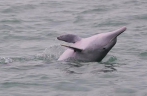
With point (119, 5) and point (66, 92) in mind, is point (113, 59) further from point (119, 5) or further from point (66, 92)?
point (119, 5)

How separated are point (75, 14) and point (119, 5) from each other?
104 inches

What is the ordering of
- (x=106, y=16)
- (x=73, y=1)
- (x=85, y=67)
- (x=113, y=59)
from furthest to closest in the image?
(x=73, y=1) → (x=106, y=16) → (x=113, y=59) → (x=85, y=67)

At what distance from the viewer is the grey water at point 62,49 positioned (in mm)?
12039

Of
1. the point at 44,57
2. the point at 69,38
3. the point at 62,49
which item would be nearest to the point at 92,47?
the point at 69,38

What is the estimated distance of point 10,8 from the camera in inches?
902

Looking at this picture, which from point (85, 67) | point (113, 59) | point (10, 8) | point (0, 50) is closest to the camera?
point (85, 67)

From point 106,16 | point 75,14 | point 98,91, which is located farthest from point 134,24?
point 98,91

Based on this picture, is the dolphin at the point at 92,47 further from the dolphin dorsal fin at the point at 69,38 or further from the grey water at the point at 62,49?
the grey water at the point at 62,49

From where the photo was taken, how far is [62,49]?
1620 centimetres

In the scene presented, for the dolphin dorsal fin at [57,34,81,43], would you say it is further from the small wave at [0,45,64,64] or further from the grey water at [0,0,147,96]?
the small wave at [0,45,64,64]

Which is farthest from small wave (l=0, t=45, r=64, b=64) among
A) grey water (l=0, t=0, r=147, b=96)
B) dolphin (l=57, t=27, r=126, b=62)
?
dolphin (l=57, t=27, r=126, b=62)

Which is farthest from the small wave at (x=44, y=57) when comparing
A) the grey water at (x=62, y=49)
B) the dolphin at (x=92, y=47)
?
the dolphin at (x=92, y=47)

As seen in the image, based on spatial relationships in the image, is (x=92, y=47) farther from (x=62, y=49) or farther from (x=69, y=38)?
(x=62, y=49)

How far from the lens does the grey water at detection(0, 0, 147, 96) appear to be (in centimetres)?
1204
